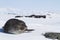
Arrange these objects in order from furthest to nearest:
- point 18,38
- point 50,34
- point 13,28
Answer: point 13,28 → point 50,34 → point 18,38

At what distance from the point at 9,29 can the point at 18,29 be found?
1.67ft

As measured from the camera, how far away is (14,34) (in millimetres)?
11117

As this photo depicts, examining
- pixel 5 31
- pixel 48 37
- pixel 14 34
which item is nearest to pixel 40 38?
pixel 48 37

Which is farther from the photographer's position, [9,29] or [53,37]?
[9,29]

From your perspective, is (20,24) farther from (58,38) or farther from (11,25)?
(58,38)

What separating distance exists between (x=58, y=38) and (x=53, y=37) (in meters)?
0.40

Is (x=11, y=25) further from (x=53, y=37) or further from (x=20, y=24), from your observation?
(x=53, y=37)

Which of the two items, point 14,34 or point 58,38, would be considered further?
point 14,34

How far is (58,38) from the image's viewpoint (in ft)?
32.7

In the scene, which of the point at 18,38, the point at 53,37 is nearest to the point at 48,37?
the point at 53,37

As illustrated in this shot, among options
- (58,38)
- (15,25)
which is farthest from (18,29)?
(58,38)

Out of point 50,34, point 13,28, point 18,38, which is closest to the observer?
point 18,38

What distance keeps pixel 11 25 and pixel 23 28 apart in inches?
31.5

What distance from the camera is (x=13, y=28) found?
11.4 meters
